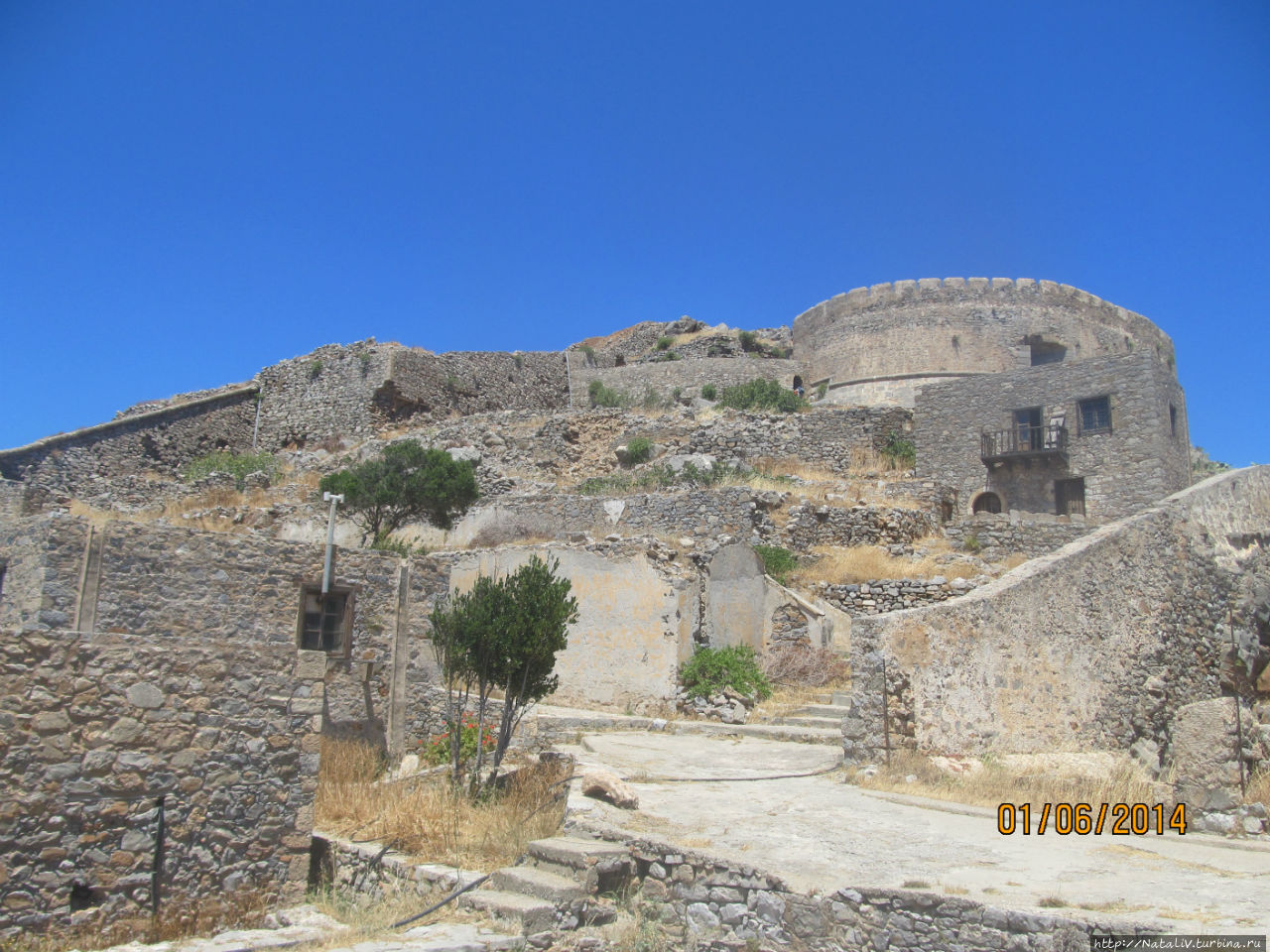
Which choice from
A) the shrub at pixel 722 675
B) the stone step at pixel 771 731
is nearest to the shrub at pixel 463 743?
the stone step at pixel 771 731

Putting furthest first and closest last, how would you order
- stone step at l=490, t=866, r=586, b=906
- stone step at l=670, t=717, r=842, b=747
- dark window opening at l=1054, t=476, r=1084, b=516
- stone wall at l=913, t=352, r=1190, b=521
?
dark window opening at l=1054, t=476, r=1084, b=516 < stone wall at l=913, t=352, r=1190, b=521 < stone step at l=670, t=717, r=842, b=747 < stone step at l=490, t=866, r=586, b=906

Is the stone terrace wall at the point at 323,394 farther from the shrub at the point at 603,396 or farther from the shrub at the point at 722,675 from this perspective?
the shrub at the point at 722,675

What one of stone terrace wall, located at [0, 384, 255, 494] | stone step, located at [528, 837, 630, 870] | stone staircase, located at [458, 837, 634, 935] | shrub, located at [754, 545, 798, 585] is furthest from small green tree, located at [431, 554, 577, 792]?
stone terrace wall, located at [0, 384, 255, 494]

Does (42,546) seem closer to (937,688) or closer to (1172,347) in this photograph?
(937,688)

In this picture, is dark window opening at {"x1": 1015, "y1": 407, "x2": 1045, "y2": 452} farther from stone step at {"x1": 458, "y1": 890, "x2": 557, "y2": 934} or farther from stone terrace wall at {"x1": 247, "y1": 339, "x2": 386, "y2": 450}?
stone terrace wall at {"x1": 247, "y1": 339, "x2": 386, "y2": 450}

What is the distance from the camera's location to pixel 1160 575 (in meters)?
11.1

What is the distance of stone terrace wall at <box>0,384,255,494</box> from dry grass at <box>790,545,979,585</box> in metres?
17.5

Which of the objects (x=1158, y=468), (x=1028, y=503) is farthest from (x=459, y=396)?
(x=1158, y=468)

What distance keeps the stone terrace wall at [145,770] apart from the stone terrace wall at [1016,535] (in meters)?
13.3

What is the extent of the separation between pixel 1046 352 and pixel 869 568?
15.5 m

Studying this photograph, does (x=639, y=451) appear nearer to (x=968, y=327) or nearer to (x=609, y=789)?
(x=968, y=327)

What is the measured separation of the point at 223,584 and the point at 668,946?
19.1ft

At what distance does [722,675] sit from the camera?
13.8 m

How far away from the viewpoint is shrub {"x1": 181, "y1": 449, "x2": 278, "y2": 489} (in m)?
26.3
